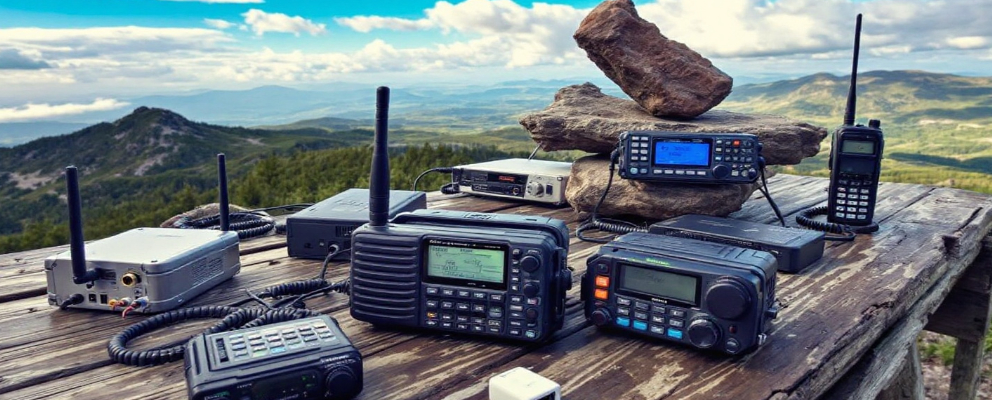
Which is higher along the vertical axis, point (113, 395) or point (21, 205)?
point (113, 395)

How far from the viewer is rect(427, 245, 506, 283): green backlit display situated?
6.84 ft

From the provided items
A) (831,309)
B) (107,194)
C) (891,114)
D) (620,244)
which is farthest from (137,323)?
(891,114)

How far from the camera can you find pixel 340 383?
172cm

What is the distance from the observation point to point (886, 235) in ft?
12.8

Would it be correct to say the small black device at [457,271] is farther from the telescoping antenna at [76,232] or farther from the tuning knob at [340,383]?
the telescoping antenna at [76,232]

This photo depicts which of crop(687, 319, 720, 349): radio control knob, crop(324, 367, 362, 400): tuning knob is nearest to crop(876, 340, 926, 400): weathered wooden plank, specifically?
crop(687, 319, 720, 349): radio control knob

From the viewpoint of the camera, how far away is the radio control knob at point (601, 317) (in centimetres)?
220

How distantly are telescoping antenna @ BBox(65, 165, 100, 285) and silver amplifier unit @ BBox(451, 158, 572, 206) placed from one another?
9.62 ft

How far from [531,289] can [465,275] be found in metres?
0.23

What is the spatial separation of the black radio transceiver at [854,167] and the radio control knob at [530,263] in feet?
9.06

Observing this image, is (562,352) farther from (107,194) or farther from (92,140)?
(92,140)

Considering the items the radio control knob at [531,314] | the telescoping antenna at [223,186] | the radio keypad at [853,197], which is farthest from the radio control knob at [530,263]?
the radio keypad at [853,197]

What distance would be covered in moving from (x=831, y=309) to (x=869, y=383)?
1.28ft

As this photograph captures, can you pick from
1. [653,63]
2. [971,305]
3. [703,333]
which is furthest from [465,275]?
[971,305]
